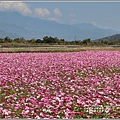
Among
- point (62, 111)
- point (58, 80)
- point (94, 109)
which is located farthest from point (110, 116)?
point (58, 80)

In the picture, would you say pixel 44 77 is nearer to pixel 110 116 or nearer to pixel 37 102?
pixel 37 102

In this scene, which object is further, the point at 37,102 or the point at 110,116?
the point at 37,102

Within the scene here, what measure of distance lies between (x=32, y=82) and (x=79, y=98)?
225cm

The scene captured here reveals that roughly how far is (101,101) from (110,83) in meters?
2.09

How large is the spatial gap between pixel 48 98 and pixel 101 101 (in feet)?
3.59

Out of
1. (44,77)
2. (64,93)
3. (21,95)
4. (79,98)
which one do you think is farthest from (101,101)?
(44,77)

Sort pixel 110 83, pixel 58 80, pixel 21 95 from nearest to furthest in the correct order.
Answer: pixel 21 95 → pixel 110 83 → pixel 58 80

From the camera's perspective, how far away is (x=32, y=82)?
729 centimetres

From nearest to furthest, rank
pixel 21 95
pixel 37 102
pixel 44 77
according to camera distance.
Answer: pixel 37 102 → pixel 21 95 → pixel 44 77

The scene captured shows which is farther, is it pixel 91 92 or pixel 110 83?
pixel 110 83

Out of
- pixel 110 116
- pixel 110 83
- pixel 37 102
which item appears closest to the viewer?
pixel 110 116

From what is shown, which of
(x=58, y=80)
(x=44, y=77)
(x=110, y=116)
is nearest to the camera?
(x=110, y=116)

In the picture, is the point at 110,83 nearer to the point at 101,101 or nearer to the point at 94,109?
the point at 101,101

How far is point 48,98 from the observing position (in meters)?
5.36
